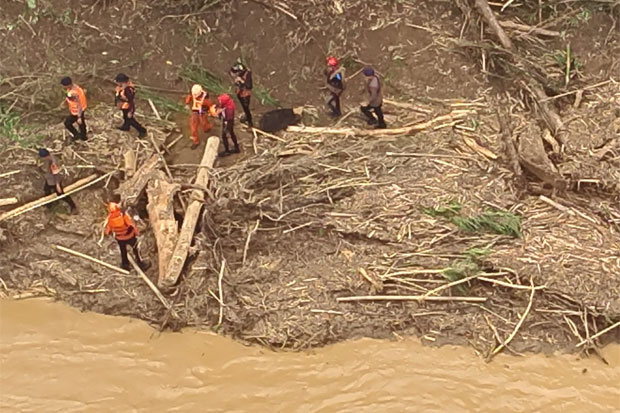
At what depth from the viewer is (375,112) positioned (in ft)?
32.6

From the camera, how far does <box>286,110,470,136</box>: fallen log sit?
32.6 feet

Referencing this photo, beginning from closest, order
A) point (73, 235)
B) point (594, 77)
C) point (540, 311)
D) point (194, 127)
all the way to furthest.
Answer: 1. point (540, 311)
2. point (73, 235)
3. point (194, 127)
4. point (594, 77)

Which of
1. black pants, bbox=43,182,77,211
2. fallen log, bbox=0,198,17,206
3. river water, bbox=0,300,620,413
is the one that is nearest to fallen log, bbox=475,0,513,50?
river water, bbox=0,300,620,413

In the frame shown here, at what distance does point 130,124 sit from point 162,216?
5.78 feet

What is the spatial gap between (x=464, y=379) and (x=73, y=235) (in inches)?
196

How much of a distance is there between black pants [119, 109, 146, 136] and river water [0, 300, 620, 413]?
114 inches

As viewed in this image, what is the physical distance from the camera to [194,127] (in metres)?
9.77

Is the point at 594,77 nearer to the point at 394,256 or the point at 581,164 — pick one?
the point at 581,164

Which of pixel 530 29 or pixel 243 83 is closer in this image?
pixel 243 83

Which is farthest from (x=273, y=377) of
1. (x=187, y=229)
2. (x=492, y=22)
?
(x=492, y=22)

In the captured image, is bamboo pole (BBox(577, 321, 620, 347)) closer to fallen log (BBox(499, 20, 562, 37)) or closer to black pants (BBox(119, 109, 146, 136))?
fallen log (BBox(499, 20, 562, 37))

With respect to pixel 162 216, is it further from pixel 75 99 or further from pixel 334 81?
pixel 334 81

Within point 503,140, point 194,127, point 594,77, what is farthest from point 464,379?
point 594,77

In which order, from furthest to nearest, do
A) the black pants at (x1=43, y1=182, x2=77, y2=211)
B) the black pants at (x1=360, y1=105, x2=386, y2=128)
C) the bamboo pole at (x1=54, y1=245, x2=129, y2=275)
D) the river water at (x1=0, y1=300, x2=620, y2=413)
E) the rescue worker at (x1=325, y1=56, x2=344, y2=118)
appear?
the rescue worker at (x1=325, y1=56, x2=344, y2=118), the black pants at (x1=360, y1=105, x2=386, y2=128), the black pants at (x1=43, y1=182, x2=77, y2=211), the bamboo pole at (x1=54, y1=245, x2=129, y2=275), the river water at (x1=0, y1=300, x2=620, y2=413)
